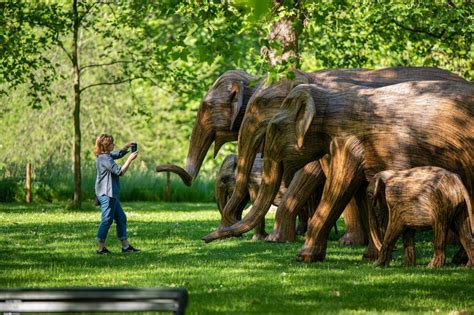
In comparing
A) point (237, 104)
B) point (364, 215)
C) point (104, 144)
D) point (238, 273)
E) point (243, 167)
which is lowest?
point (238, 273)

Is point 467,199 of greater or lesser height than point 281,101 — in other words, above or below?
below

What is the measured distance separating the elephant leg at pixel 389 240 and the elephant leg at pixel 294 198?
9.29ft

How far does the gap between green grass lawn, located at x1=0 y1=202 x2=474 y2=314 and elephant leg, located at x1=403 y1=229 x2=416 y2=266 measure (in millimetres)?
164

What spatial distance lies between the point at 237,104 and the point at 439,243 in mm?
5722

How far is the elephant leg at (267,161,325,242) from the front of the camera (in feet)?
55.1

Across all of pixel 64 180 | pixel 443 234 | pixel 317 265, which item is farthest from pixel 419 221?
pixel 64 180

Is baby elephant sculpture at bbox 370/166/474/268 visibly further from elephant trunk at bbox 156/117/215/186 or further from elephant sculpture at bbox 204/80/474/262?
elephant trunk at bbox 156/117/215/186

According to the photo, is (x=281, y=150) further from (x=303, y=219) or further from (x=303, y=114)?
(x=303, y=219)

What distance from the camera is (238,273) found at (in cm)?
1334

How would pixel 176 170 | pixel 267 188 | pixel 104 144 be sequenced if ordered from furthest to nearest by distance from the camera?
pixel 176 170
pixel 104 144
pixel 267 188

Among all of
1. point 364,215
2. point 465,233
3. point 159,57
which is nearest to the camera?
point 465,233

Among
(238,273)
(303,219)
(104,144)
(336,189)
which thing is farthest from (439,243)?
(303,219)

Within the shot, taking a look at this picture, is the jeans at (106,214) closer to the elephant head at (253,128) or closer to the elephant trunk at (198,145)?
the elephant head at (253,128)

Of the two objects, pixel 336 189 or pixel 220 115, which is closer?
pixel 336 189
